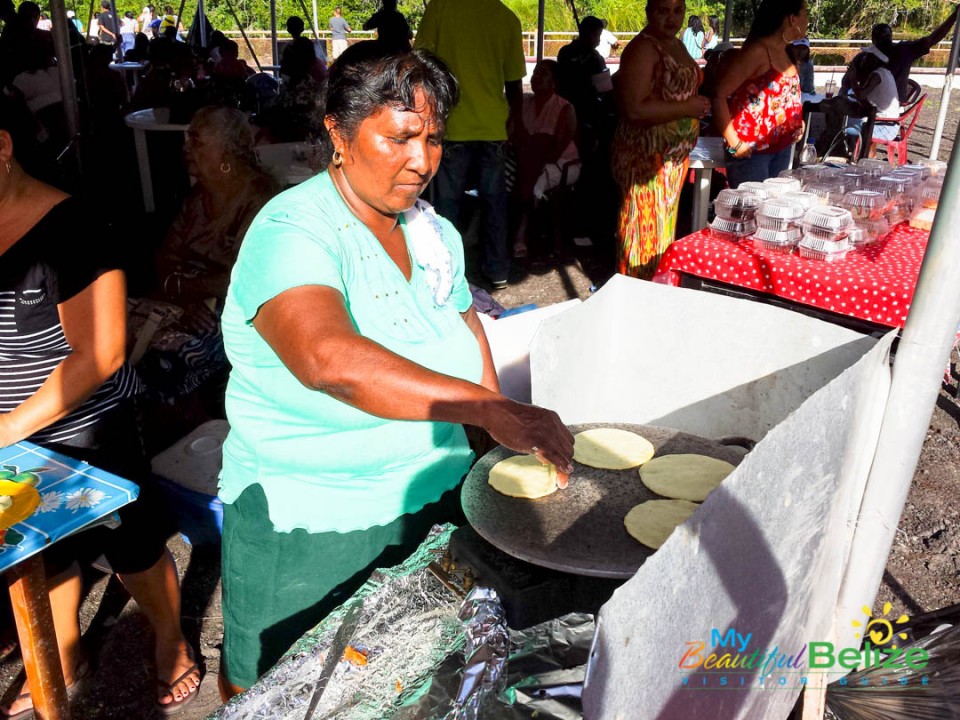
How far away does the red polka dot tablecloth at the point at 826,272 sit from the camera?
8.40 ft

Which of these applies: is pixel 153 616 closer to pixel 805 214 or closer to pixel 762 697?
pixel 762 697

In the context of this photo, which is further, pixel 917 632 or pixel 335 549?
pixel 917 632

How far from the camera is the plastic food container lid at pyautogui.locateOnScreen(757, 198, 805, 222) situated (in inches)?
112

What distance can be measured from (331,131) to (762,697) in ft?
4.09

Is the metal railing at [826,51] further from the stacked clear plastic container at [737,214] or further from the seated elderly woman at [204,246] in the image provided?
the stacked clear plastic container at [737,214]

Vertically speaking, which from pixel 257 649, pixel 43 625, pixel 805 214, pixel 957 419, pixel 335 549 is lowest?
pixel 957 419

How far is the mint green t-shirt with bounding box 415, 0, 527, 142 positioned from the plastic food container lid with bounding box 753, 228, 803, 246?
2307 mm

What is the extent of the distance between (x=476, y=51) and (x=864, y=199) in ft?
8.47

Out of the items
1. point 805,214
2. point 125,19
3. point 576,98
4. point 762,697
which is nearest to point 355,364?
point 762,697

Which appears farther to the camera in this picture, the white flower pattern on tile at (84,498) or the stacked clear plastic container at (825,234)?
the stacked clear plastic container at (825,234)

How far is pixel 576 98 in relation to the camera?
686cm

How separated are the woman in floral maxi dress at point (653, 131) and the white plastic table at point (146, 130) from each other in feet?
11.4

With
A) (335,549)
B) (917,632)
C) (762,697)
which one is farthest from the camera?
(917,632)

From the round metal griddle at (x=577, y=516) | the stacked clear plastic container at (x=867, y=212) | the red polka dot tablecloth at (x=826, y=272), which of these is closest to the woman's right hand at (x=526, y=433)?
the round metal griddle at (x=577, y=516)
